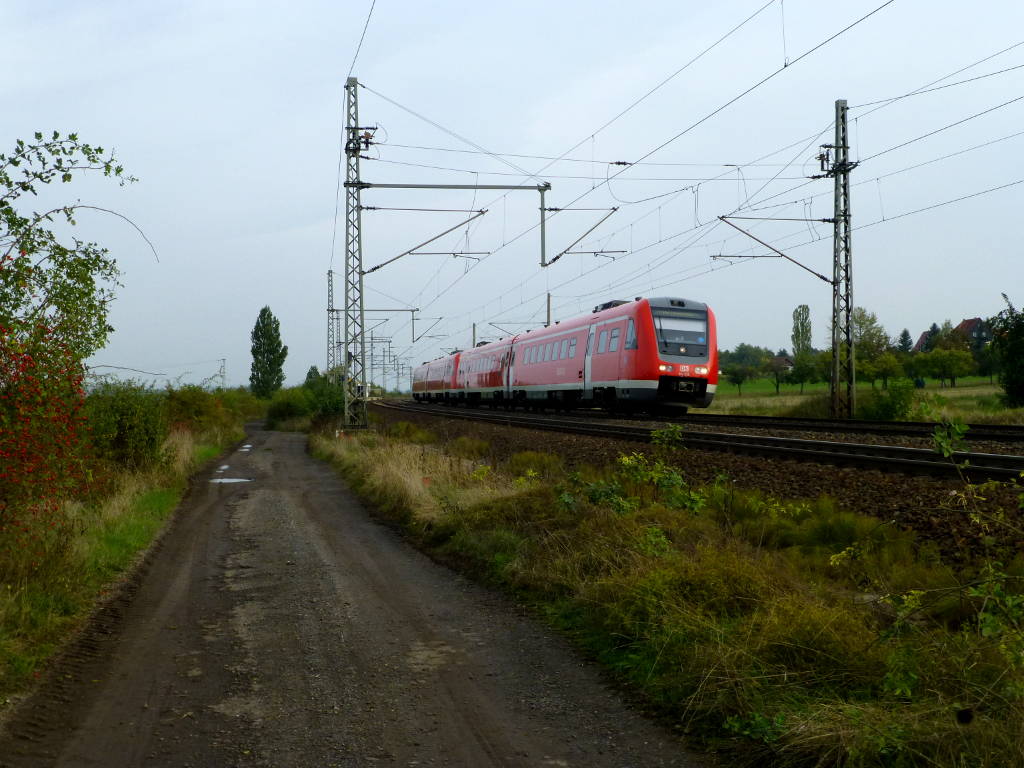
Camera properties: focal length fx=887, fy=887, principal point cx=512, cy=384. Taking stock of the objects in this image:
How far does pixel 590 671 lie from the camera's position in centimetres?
547

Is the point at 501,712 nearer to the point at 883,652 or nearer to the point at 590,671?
the point at 590,671

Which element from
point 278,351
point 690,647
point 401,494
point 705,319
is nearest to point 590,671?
point 690,647

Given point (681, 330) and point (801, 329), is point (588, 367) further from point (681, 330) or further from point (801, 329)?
point (801, 329)

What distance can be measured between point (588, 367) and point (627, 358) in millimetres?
3468

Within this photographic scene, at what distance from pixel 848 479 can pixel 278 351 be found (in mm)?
79513

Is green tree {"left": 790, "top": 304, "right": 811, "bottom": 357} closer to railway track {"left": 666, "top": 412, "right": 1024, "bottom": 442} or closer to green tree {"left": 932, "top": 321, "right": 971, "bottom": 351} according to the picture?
green tree {"left": 932, "top": 321, "right": 971, "bottom": 351}

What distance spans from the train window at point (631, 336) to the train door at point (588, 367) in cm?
304

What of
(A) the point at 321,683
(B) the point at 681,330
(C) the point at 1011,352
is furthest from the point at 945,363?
(A) the point at 321,683

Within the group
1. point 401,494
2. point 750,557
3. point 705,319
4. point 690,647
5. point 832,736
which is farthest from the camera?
point 705,319

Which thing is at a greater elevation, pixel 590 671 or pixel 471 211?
pixel 471 211

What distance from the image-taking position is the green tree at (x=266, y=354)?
84.9 metres

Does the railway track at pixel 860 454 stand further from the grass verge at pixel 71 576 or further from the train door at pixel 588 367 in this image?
the train door at pixel 588 367

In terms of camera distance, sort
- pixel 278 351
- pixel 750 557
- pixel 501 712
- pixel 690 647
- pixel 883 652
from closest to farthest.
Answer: pixel 883 652 < pixel 501 712 < pixel 690 647 < pixel 750 557 < pixel 278 351

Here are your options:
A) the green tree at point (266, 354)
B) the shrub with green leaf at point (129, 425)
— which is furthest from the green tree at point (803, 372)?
the shrub with green leaf at point (129, 425)
